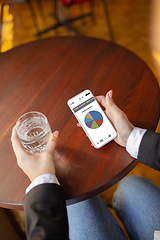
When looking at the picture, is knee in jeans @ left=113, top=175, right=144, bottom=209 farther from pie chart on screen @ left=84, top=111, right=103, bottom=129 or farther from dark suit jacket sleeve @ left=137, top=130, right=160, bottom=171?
pie chart on screen @ left=84, top=111, right=103, bottom=129

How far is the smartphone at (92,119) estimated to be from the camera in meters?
0.60

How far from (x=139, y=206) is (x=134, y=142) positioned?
252 mm

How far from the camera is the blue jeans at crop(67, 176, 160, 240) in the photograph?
0.61 meters

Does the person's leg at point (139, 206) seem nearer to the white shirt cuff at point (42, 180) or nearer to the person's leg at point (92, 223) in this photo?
the person's leg at point (92, 223)

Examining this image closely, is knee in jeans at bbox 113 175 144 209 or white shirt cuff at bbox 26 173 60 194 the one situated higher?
white shirt cuff at bbox 26 173 60 194

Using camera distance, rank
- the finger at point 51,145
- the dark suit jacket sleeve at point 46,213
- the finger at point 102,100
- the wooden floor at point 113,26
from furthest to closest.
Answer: the wooden floor at point 113,26 < the finger at point 102,100 < the finger at point 51,145 < the dark suit jacket sleeve at point 46,213

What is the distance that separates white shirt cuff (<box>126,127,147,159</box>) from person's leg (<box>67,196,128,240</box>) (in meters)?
0.25

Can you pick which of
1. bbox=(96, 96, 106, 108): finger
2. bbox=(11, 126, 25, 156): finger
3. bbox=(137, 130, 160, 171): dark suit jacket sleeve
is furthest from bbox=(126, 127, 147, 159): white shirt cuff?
bbox=(11, 126, 25, 156): finger

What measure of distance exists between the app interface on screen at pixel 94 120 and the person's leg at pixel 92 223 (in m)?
0.25

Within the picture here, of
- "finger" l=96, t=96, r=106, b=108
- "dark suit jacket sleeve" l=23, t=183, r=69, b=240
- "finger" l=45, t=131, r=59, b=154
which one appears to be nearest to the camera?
"dark suit jacket sleeve" l=23, t=183, r=69, b=240

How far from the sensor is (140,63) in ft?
2.66

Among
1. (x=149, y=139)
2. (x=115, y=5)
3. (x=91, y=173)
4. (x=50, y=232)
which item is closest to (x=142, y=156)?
(x=149, y=139)

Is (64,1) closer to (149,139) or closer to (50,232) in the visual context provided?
(149,139)

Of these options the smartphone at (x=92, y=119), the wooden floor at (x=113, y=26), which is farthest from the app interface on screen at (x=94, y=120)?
the wooden floor at (x=113, y=26)
